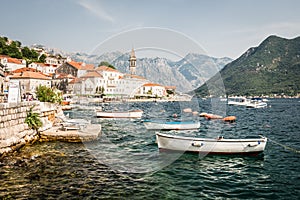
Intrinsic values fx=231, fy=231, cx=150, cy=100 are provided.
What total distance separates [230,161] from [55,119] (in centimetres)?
2078

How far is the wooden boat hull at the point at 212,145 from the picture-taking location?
15.3 meters

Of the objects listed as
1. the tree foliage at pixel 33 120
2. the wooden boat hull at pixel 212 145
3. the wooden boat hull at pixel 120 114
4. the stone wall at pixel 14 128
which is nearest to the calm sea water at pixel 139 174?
the wooden boat hull at pixel 212 145

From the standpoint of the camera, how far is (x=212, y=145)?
15.4 meters

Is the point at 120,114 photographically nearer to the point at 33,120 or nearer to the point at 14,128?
the point at 33,120

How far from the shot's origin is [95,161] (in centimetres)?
1371

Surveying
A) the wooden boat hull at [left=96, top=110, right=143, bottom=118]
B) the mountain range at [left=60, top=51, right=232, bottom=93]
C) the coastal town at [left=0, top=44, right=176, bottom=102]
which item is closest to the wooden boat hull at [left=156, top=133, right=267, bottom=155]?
the mountain range at [left=60, top=51, right=232, bottom=93]

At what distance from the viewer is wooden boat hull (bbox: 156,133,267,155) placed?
1532cm

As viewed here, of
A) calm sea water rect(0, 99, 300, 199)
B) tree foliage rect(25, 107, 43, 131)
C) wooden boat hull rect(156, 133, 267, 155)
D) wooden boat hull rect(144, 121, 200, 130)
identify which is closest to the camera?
calm sea water rect(0, 99, 300, 199)

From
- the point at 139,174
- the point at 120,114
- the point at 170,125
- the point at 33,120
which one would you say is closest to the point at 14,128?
the point at 33,120

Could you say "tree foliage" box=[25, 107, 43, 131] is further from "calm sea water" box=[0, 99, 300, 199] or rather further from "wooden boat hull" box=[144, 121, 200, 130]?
"wooden boat hull" box=[144, 121, 200, 130]

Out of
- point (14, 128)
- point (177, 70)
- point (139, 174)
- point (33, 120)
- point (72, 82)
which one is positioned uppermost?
point (72, 82)

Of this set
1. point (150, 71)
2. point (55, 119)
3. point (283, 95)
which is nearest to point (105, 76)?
point (55, 119)

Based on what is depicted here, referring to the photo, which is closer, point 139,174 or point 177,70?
point 139,174

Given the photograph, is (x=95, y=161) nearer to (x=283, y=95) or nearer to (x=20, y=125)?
(x=20, y=125)
